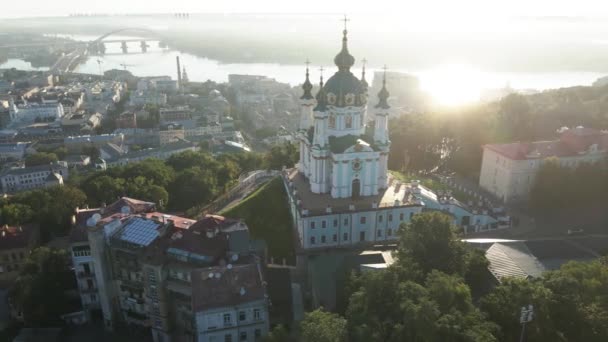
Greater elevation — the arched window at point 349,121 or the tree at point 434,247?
the arched window at point 349,121

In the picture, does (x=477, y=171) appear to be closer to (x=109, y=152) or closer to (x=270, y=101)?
(x=109, y=152)

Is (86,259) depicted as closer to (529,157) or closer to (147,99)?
(529,157)

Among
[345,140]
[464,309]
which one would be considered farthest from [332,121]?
[464,309]

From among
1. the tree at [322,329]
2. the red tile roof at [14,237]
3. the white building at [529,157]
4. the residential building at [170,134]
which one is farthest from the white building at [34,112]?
the tree at [322,329]

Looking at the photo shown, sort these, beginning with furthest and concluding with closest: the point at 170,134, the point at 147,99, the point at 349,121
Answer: the point at 147,99, the point at 170,134, the point at 349,121

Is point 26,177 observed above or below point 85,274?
below

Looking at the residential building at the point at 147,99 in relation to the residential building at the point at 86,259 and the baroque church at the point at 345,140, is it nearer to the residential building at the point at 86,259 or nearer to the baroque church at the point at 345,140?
the baroque church at the point at 345,140

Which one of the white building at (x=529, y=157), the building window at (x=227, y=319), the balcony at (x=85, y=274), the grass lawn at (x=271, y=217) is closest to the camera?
the building window at (x=227, y=319)

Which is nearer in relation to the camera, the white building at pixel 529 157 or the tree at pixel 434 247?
the tree at pixel 434 247
